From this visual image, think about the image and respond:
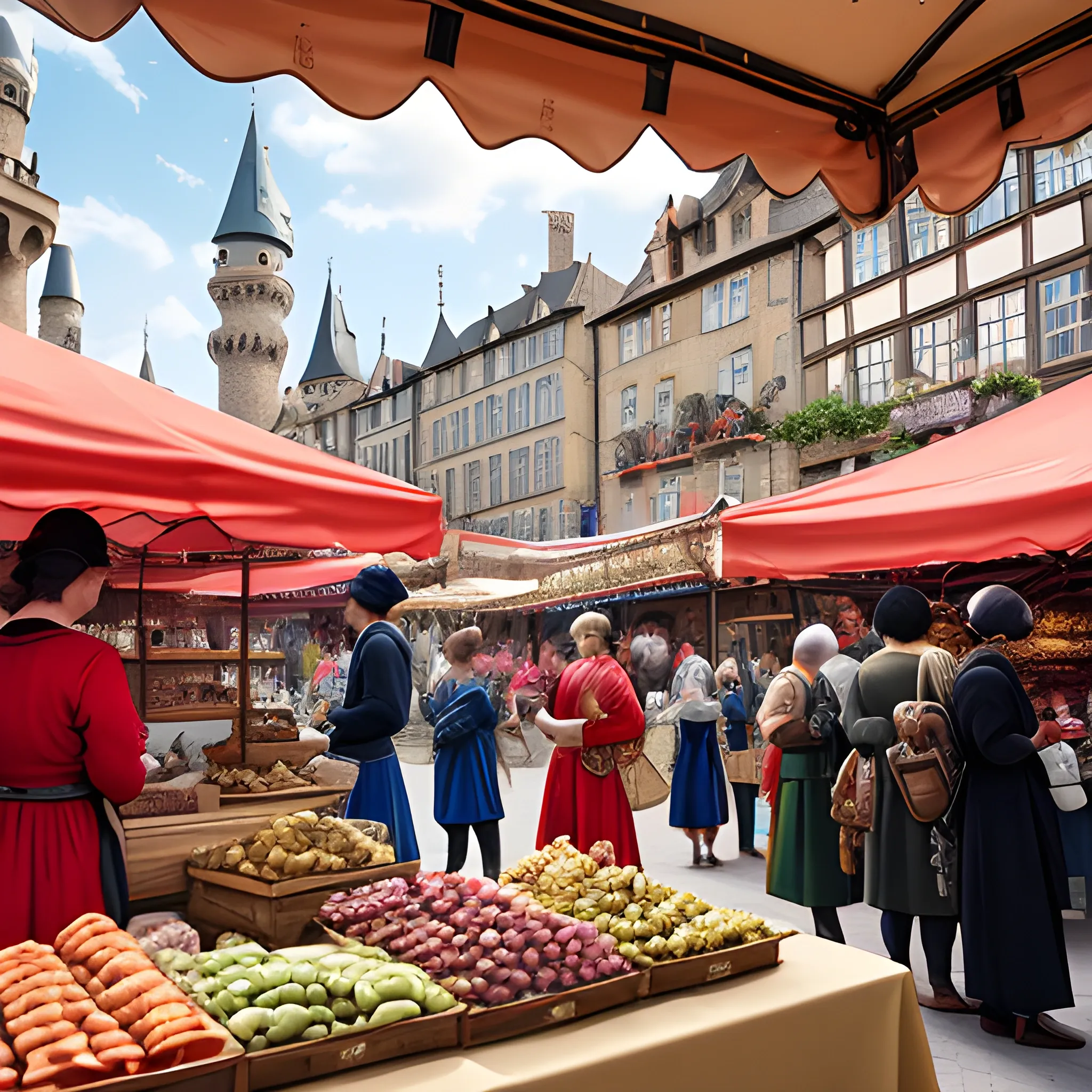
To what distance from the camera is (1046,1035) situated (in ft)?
13.0

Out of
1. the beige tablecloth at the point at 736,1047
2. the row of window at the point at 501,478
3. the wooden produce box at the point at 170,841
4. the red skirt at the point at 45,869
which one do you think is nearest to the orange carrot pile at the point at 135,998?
the beige tablecloth at the point at 736,1047

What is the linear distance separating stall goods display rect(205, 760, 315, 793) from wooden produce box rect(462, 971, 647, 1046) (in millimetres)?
2025

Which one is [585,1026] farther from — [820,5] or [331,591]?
[331,591]

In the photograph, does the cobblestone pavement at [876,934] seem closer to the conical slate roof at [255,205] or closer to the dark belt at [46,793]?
the dark belt at [46,793]

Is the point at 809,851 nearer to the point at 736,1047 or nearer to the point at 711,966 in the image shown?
the point at 711,966

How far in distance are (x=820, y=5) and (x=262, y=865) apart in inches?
102

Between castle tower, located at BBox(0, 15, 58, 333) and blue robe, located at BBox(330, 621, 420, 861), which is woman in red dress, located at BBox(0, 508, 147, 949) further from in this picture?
castle tower, located at BBox(0, 15, 58, 333)

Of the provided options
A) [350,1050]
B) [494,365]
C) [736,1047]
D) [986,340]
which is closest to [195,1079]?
[350,1050]

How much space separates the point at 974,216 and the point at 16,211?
2340cm

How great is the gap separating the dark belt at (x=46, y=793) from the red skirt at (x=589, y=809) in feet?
9.29

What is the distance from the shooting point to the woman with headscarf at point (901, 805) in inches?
162

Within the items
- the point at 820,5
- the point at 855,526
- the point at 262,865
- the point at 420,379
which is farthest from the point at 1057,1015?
the point at 420,379

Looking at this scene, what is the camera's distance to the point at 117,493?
2.60 meters

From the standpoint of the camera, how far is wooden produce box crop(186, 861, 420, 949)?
8.29ft
